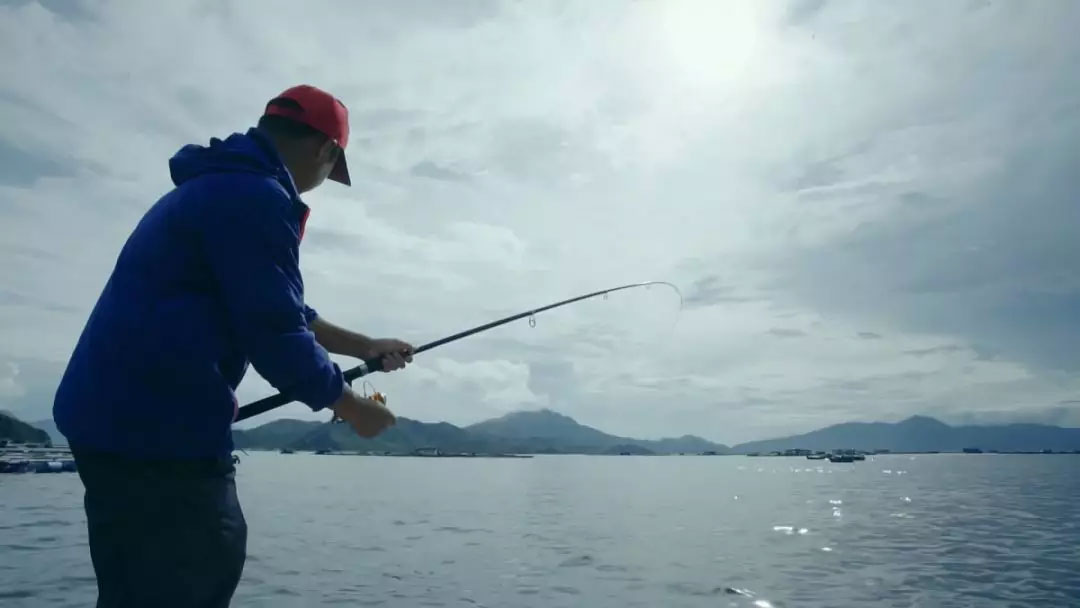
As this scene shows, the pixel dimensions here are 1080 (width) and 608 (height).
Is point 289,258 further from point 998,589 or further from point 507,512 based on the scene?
point 507,512

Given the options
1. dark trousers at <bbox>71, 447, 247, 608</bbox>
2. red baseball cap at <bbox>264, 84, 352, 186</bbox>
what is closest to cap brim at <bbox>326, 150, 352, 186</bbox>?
red baseball cap at <bbox>264, 84, 352, 186</bbox>

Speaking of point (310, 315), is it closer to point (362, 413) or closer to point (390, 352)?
point (390, 352)

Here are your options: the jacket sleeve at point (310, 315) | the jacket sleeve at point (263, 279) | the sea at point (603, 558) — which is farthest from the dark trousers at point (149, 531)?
the sea at point (603, 558)

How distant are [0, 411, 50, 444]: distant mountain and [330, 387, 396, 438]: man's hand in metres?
160

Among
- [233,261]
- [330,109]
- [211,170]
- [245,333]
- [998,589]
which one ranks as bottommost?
[998,589]

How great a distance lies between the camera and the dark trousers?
2688 millimetres

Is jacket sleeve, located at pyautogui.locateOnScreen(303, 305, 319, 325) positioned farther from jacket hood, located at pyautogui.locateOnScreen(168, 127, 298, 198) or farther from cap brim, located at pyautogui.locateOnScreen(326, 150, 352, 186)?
jacket hood, located at pyautogui.locateOnScreen(168, 127, 298, 198)

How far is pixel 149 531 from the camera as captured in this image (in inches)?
107

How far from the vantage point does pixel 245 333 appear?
8.82 feet

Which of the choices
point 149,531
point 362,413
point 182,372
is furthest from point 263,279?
point 149,531

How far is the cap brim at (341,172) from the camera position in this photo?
3666 mm

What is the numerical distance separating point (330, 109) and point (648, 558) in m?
22.8

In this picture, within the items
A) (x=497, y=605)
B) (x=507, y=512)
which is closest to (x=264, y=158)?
(x=497, y=605)

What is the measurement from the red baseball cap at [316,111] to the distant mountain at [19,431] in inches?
6308
